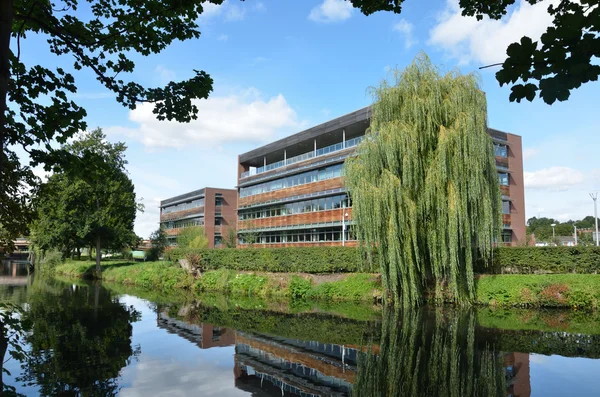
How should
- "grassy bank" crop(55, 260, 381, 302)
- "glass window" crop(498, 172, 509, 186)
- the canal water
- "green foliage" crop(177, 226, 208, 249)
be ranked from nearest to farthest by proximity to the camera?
the canal water, "grassy bank" crop(55, 260, 381, 302), "glass window" crop(498, 172, 509, 186), "green foliage" crop(177, 226, 208, 249)

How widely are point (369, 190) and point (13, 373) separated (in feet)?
46.8

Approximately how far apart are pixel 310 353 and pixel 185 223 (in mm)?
66873

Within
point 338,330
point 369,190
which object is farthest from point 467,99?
point 338,330

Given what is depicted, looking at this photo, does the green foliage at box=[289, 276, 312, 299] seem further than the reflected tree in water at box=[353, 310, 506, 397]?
Yes

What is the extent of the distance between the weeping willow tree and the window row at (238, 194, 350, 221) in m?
13.9

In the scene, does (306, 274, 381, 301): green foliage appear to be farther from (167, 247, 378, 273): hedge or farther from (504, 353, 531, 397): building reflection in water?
(504, 353, 531, 397): building reflection in water

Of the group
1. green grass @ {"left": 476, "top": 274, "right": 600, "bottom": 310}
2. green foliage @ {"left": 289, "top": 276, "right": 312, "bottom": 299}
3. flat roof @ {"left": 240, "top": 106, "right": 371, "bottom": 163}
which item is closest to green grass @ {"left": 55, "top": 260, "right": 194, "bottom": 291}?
green foliage @ {"left": 289, "top": 276, "right": 312, "bottom": 299}

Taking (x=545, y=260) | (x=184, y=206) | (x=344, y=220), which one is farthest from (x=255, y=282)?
(x=184, y=206)

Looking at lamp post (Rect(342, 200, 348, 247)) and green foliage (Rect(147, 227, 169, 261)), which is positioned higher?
lamp post (Rect(342, 200, 348, 247))

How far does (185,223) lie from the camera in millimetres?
75812

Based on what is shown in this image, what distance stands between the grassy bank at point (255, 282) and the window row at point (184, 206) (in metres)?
32.6

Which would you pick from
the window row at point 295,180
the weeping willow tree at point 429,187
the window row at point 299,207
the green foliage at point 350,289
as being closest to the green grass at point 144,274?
the green foliage at point 350,289

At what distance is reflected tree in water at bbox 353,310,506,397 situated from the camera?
845 cm

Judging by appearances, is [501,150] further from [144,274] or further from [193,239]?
[193,239]
